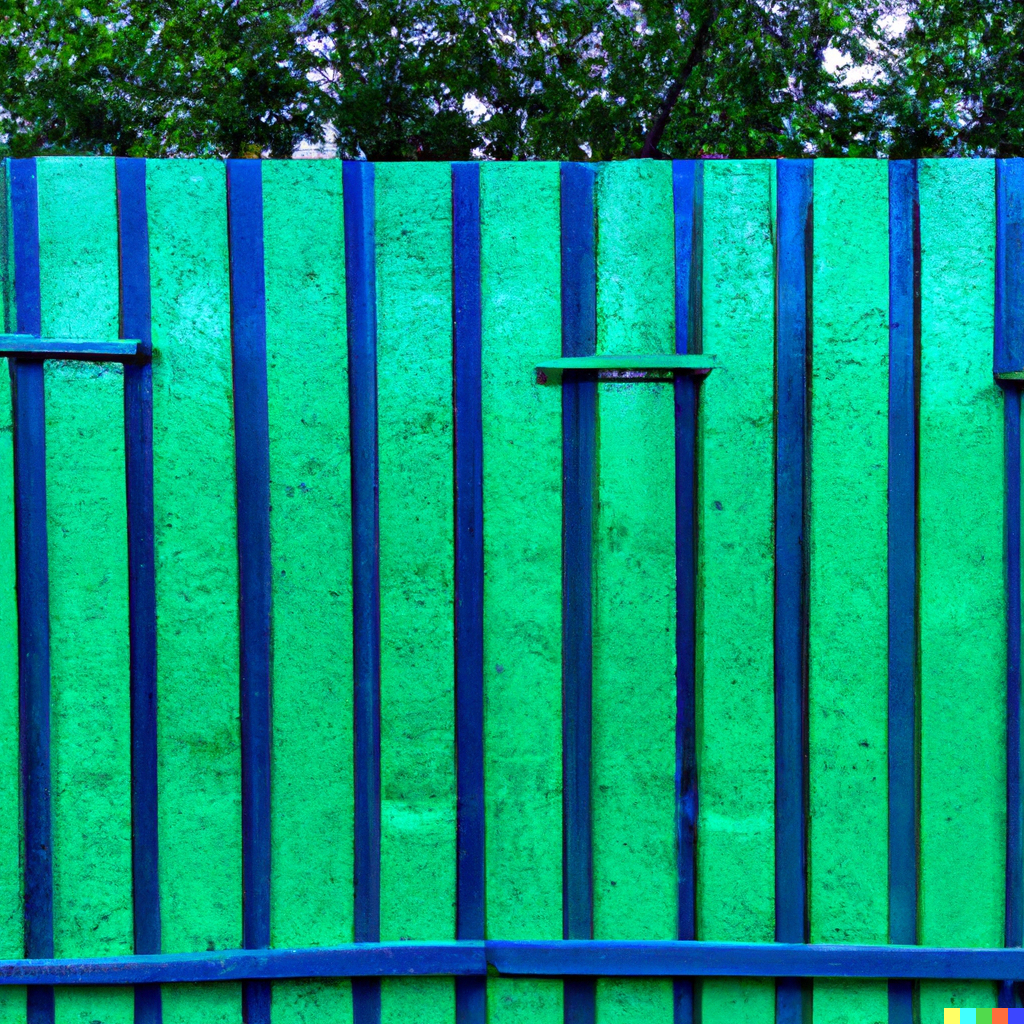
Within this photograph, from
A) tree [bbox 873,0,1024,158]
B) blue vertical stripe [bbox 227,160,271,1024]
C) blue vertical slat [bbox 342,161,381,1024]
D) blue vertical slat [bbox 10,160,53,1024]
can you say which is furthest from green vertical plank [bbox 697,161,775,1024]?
tree [bbox 873,0,1024,158]

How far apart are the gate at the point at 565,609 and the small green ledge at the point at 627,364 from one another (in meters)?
0.02

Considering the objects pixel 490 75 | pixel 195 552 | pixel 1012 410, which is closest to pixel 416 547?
pixel 195 552

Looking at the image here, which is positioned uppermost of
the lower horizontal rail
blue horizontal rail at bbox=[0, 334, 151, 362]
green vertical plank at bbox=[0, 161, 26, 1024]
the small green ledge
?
blue horizontal rail at bbox=[0, 334, 151, 362]

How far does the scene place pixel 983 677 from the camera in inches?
78.7

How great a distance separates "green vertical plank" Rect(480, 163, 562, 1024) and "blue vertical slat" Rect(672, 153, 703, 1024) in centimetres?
31

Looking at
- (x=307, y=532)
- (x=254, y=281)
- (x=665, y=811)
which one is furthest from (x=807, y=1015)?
(x=254, y=281)

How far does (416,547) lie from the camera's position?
78.5 inches

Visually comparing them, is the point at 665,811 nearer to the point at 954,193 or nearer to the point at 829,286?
the point at 829,286

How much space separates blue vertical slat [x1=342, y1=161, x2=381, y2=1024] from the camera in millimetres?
1987

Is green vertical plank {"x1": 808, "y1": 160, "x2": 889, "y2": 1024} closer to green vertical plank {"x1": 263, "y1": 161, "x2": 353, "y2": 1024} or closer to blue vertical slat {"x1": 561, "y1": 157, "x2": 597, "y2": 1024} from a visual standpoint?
blue vertical slat {"x1": 561, "y1": 157, "x2": 597, "y2": 1024}

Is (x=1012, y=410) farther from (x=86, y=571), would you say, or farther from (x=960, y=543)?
(x=86, y=571)

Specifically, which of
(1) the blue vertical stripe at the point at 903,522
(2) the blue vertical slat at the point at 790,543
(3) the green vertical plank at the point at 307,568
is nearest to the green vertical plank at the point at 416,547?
(3) the green vertical plank at the point at 307,568

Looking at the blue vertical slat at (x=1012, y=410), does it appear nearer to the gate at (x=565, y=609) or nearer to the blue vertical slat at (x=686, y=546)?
the gate at (x=565, y=609)

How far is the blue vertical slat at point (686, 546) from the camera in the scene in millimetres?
1992
